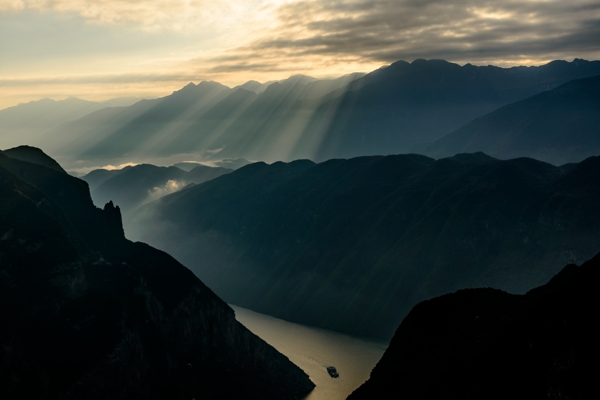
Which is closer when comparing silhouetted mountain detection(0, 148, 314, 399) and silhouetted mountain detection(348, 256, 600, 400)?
silhouetted mountain detection(348, 256, 600, 400)

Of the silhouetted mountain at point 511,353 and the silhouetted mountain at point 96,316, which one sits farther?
the silhouetted mountain at point 96,316

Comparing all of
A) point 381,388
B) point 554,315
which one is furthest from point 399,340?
point 554,315

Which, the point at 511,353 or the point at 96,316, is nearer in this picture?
the point at 511,353

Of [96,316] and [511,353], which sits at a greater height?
[511,353]

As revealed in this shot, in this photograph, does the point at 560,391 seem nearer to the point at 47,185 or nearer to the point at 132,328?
the point at 132,328
